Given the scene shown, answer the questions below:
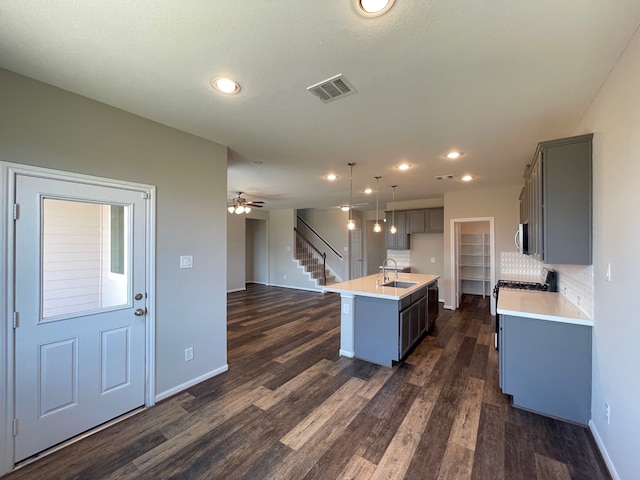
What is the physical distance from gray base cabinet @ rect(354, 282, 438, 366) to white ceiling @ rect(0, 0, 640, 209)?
2045 millimetres

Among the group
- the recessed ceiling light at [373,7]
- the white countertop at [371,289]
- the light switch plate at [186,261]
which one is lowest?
the white countertop at [371,289]

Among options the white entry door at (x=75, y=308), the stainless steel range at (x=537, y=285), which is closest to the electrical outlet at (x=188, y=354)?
the white entry door at (x=75, y=308)

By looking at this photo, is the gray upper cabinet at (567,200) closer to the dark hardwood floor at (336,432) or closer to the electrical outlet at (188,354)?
the dark hardwood floor at (336,432)

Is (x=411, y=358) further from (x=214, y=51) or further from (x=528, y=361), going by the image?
(x=214, y=51)

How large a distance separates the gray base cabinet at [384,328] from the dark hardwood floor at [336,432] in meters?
0.17

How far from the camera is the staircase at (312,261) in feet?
29.4

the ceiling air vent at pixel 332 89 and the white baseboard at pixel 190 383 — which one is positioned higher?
the ceiling air vent at pixel 332 89

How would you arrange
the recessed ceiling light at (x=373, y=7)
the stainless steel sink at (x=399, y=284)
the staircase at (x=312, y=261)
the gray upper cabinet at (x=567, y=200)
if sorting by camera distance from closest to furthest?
1. the recessed ceiling light at (x=373, y=7)
2. the gray upper cabinet at (x=567, y=200)
3. the stainless steel sink at (x=399, y=284)
4. the staircase at (x=312, y=261)

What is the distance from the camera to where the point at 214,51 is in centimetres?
163

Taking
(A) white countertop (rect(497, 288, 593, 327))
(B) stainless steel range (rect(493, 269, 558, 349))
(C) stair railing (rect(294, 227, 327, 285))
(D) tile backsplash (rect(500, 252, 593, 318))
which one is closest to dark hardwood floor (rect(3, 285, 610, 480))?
(B) stainless steel range (rect(493, 269, 558, 349))

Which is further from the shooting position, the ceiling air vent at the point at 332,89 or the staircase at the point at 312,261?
the staircase at the point at 312,261

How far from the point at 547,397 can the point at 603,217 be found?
1.62m

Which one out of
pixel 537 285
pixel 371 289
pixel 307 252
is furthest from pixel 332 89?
pixel 307 252

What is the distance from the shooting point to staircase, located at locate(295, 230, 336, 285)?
29.4 ft
